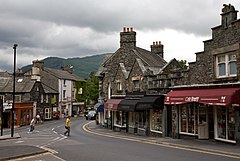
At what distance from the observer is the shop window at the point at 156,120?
2723 centimetres

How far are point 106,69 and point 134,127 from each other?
1148 cm

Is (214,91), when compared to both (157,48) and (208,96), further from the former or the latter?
(157,48)

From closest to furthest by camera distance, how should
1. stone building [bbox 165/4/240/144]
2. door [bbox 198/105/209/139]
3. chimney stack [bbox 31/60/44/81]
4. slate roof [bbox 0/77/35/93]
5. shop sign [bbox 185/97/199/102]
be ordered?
stone building [bbox 165/4/240/144] < shop sign [bbox 185/97/199/102] < door [bbox 198/105/209/139] < slate roof [bbox 0/77/35/93] < chimney stack [bbox 31/60/44/81]

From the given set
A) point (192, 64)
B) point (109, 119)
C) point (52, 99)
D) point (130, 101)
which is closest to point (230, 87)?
point (192, 64)

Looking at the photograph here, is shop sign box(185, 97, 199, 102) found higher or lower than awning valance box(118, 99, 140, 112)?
higher

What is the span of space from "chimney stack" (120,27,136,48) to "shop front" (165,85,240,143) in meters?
13.5

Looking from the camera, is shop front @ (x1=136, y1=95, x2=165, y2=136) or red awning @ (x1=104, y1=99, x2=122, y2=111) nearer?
shop front @ (x1=136, y1=95, x2=165, y2=136)

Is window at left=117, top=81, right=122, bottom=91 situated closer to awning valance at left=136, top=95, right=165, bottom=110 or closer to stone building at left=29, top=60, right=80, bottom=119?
awning valance at left=136, top=95, right=165, bottom=110

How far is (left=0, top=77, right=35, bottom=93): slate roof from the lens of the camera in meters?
59.5

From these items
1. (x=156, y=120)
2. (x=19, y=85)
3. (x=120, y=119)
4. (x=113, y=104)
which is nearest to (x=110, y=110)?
(x=120, y=119)

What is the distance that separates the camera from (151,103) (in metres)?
26.2

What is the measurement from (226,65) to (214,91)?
76.0 inches

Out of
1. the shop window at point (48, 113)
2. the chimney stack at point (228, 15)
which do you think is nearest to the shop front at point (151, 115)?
the chimney stack at point (228, 15)

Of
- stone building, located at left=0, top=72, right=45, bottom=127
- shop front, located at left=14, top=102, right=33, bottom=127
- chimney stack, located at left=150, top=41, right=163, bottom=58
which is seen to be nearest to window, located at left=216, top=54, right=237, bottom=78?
chimney stack, located at left=150, top=41, right=163, bottom=58
